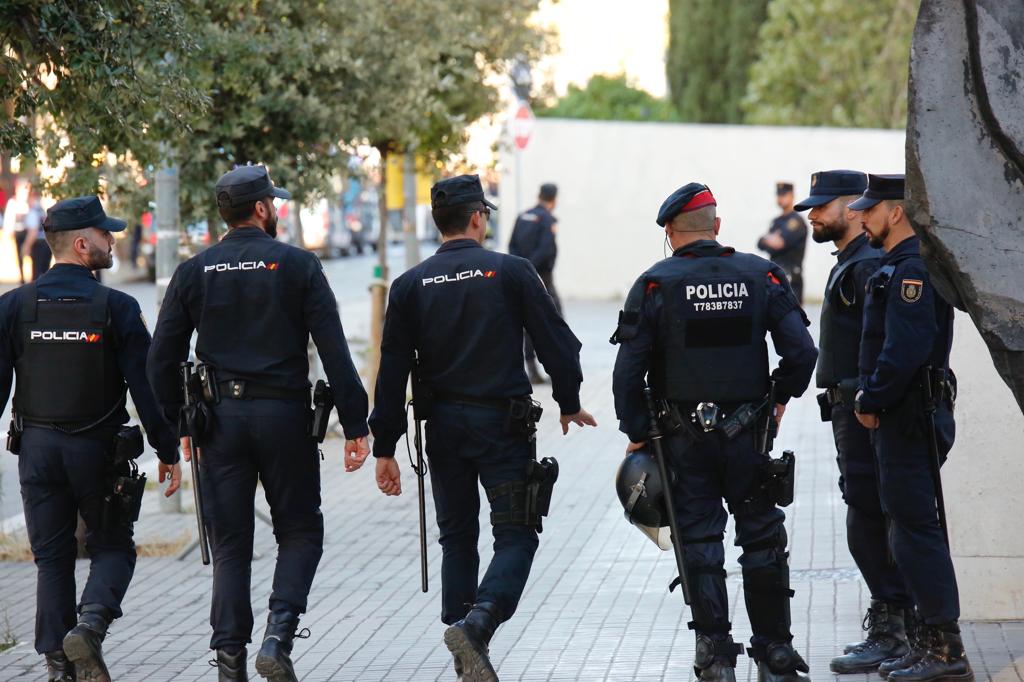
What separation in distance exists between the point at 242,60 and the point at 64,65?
2.95 metres

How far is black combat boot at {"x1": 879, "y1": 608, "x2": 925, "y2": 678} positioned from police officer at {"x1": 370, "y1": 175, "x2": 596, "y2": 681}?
55.1 inches

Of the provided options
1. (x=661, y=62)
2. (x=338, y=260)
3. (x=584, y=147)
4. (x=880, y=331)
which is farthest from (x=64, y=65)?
(x=661, y=62)

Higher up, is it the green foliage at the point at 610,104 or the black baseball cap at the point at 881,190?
the black baseball cap at the point at 881,190

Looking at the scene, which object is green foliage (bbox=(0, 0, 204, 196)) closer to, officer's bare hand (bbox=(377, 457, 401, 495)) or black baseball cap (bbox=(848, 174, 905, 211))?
officer's bare hand (bbox=(377, 457, 401, 495))

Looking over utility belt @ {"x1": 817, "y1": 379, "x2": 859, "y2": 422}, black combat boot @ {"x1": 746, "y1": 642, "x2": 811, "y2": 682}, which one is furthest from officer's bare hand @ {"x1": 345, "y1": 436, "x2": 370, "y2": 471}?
utility belt @ {"x1": 817, "y1": 379, "x2": 859, "y2": 422}

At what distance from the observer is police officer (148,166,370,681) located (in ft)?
19.7

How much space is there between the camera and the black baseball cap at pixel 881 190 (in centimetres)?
598

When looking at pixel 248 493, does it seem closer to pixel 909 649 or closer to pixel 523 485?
pixel 523 485

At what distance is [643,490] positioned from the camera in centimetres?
591

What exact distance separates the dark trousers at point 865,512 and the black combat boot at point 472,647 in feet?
5.06

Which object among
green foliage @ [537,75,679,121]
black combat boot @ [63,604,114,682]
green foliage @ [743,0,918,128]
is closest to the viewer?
black combat boot @ [63,604,114,682]

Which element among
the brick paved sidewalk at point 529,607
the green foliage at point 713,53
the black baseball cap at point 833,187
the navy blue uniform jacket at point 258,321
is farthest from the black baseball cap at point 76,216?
the green foliage at point 713,53

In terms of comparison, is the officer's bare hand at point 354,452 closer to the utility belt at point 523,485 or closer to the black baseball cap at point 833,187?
the utility belt at point 523,485

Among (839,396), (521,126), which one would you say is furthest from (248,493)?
(521,126)
